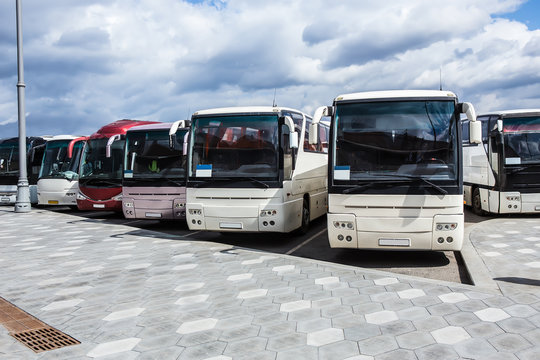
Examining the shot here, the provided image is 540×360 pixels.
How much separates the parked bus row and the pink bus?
28 millimetres

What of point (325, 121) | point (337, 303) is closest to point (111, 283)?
point (337, 303)

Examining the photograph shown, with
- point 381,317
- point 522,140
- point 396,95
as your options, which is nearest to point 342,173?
point 396,95

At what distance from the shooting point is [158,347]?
486cm

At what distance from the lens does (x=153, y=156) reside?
14.0 meters

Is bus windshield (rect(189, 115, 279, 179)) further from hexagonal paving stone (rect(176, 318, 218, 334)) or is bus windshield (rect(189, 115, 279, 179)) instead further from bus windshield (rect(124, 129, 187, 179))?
hexagonal paving stone (rect(176, 318, 218, 334))

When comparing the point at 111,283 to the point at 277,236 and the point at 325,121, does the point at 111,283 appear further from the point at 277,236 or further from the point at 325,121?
the point at 325,121

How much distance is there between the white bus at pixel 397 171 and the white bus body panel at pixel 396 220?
0.05ft

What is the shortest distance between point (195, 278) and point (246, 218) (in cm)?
324

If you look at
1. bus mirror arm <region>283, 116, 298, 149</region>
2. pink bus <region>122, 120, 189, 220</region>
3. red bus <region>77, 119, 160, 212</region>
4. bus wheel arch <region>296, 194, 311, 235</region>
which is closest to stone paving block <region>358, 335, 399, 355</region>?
bus mirror arm <region>283, 116, 298, 149</region>

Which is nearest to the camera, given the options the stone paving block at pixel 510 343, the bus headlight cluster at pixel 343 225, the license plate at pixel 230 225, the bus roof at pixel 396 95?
the stone paving block at pixel 510 343

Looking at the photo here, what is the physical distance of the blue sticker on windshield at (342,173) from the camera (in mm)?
8766

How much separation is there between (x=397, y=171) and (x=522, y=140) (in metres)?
7.04

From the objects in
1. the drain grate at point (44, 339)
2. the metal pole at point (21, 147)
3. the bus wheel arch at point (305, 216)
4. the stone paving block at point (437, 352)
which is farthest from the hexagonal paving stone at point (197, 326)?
the metal pole at point (21, 147)

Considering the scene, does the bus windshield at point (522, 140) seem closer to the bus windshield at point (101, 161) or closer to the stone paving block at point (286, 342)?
the stone paving block at point (286, 342)
